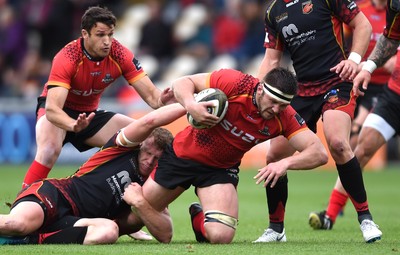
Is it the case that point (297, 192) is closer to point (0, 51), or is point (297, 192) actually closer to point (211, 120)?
point (211, 120)

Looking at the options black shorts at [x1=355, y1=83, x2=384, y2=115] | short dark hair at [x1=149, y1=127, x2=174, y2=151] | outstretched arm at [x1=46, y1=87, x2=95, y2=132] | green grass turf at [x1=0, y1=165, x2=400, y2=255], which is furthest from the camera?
black shorts at [x1=355, y1=83, x2=384, y2=115]

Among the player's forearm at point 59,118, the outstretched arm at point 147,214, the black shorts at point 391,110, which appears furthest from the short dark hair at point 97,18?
the black shorts at point 391,110

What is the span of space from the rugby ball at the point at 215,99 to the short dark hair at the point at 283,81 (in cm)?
41

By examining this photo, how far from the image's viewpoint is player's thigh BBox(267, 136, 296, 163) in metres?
9.42

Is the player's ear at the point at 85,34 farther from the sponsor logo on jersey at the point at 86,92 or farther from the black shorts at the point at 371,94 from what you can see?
the black shorts at the point at 371,94

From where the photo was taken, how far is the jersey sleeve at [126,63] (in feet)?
33.7

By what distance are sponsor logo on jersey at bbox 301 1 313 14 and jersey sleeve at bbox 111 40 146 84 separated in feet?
6.49

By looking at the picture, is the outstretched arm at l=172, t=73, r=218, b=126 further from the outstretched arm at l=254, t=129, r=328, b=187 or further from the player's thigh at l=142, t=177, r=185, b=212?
the player's thigh at l=142, t=177, r=185, b=212

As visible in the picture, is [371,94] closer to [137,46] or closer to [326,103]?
[326,103]

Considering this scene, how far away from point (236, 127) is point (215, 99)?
48 centimetres

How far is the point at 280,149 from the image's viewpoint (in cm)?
945

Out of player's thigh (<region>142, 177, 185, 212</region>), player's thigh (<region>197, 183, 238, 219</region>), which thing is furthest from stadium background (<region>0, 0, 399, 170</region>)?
player's thigh (<region>197, 183, 238, 219</region>)

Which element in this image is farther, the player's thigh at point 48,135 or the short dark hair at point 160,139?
the player's thigh at point 48,135

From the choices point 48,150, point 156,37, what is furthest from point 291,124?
point 156,37
